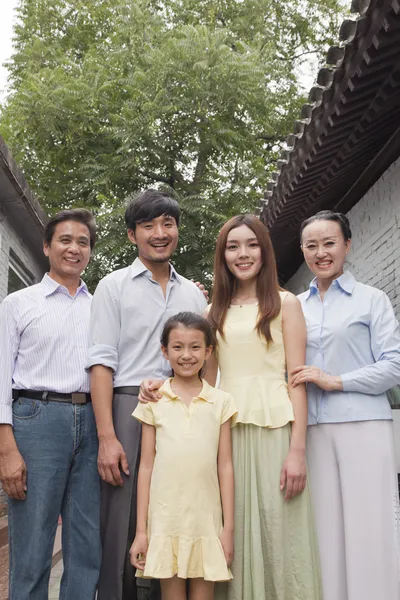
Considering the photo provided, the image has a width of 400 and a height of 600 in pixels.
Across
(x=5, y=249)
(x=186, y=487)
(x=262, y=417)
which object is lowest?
(x=186, y=487)

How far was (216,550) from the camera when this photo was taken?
2.38 meters

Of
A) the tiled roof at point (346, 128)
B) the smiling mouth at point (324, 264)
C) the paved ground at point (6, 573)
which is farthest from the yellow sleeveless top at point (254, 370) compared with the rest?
the paved ground at point (6, 573)

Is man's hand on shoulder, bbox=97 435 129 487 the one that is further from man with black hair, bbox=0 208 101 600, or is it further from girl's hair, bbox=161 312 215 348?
girl's hair, bbox=161 312 215 348

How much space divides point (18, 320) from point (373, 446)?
1537 millimetres

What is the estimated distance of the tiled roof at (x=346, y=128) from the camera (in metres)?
3.06

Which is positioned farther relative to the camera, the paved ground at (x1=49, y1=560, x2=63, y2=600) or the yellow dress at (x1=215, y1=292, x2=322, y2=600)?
the paved ground at (x1=49, y1=560, x2=63, y2=600)

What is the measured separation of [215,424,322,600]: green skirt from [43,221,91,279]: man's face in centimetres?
105

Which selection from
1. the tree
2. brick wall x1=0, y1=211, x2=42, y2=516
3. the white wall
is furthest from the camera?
the tree

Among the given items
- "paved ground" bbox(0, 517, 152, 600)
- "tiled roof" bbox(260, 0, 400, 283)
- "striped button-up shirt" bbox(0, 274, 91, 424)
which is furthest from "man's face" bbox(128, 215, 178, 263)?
"paved ground" bbox(0, 517, 152, 600)

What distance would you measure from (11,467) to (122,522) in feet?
1.60

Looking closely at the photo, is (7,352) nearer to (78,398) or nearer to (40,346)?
(40,346)

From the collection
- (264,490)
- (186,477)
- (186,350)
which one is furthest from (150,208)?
(264,490)

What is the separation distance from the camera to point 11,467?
2.54 m

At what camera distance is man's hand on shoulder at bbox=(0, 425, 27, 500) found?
253 centimetres
